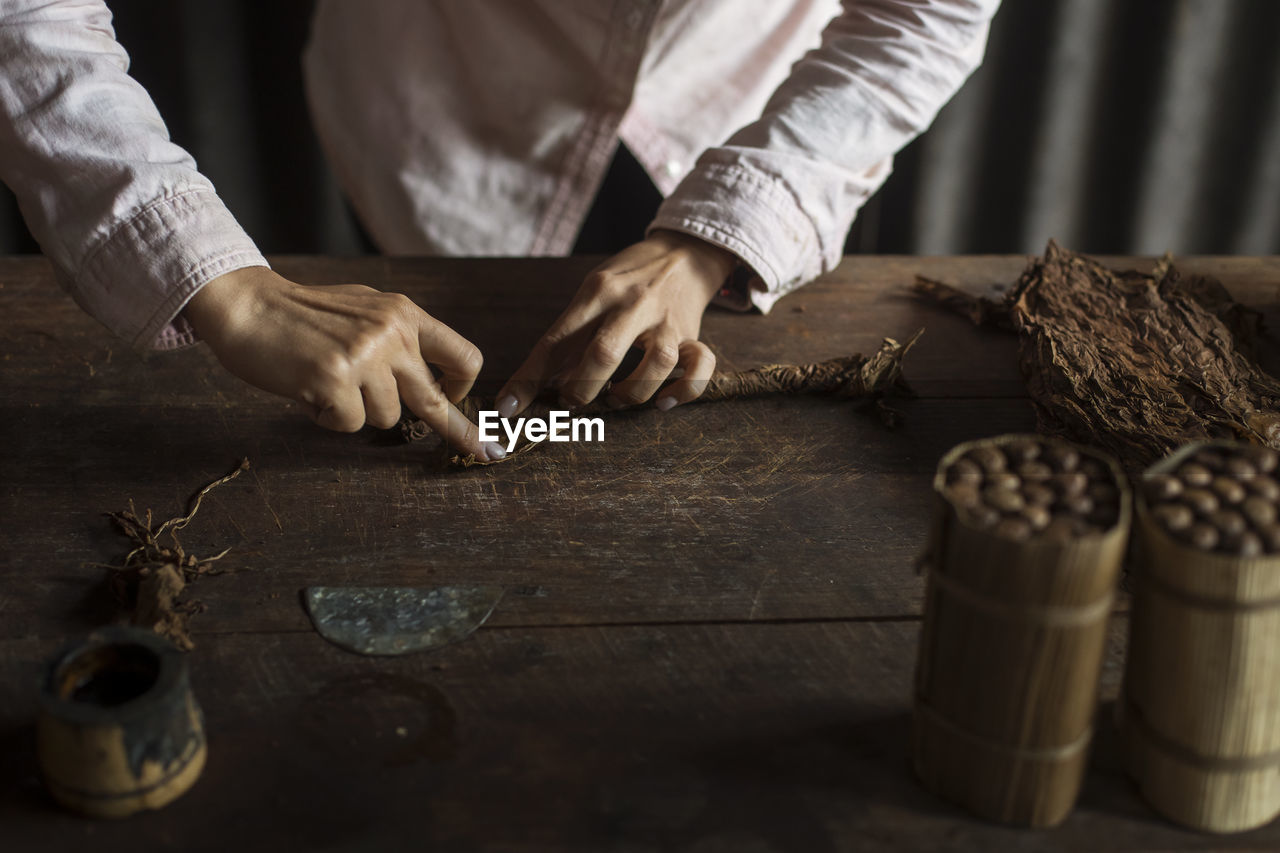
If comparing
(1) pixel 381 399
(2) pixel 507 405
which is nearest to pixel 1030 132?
(2) pixel 507 405

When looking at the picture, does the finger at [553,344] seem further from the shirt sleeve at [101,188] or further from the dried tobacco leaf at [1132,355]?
the dried tobacco leaf at [1132,355]

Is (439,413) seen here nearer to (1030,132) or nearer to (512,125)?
(512,125)

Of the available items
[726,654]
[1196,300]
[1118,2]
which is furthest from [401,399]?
[1118,2]

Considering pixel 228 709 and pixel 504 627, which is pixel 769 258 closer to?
pixel 504 627

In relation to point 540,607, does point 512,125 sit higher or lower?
higher

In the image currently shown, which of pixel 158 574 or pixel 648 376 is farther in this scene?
pixel 648 376

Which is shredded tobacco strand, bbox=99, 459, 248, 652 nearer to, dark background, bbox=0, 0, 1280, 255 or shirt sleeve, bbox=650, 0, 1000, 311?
shirt sleeve, bbox=650, 0, 1000, 311

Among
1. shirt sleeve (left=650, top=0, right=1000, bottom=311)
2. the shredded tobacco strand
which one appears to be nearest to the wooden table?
the shredded tobacco strand
